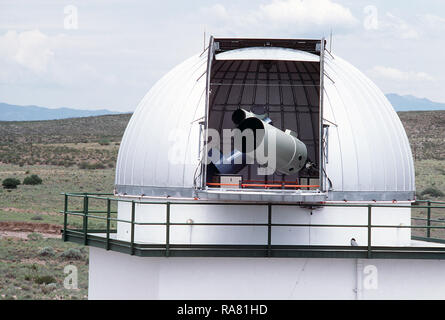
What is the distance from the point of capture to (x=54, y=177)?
2756 inches

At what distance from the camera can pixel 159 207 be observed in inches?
659

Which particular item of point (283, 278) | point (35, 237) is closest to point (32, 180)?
point (35, 237)

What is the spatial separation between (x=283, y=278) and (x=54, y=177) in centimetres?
5611

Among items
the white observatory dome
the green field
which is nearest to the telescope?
the white observatory dome

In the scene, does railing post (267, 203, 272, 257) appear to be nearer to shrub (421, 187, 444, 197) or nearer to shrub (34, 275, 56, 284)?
shrub (34, 275, 56, 284)

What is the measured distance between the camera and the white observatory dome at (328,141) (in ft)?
53.8

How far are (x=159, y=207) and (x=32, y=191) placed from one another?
47472 mm

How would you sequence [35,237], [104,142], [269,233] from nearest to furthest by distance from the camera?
[269,233] < [35,237] < [104,142]

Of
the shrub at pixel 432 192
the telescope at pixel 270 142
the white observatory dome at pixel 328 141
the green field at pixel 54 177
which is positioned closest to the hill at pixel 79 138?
the green field at pixel 54 177

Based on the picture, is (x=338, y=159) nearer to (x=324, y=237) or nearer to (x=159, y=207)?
(x=324, y=237)

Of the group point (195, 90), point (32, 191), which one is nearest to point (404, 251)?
point (195, 90)

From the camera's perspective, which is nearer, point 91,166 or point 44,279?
point 44,279

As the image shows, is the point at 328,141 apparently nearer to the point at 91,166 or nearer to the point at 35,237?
the point at 35,237
